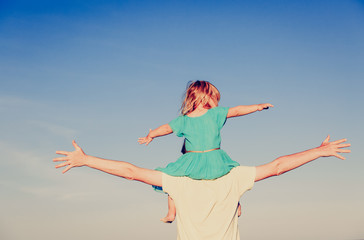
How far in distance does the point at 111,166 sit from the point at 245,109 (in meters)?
2.37

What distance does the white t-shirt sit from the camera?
6223 mm

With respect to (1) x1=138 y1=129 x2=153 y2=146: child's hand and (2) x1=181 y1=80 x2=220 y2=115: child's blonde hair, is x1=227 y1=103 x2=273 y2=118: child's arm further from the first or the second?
(1) x1=138 y1=129 x2=153 y2=146: child's hand

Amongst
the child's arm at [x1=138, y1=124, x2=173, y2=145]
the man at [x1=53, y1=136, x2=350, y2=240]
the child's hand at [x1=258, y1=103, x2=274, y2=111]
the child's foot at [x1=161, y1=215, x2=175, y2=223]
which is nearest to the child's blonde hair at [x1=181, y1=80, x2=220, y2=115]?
the child's arm at [x1=138, y1=124, x2=173, y2=145]

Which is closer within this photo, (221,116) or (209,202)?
(209,202)

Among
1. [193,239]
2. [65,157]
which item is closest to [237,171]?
[193,239]

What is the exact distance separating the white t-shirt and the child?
13 cm

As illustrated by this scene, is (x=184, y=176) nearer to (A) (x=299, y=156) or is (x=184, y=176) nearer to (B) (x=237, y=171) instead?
(B) (x=237, y=171)

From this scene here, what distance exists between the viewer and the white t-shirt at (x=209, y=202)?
622cm

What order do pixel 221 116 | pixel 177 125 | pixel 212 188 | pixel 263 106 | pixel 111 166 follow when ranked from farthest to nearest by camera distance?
pixel 177 125
pixel 221 116
pixel 263 106
pixel 212 188
pixel 111 166

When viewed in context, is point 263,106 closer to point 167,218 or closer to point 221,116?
point 221,116

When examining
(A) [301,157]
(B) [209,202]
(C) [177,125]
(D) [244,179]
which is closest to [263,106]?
(A) [301,157]

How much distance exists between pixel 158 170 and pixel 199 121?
110 cm

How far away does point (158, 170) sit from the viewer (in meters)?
6.47

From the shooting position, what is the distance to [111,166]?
607 centimetres
